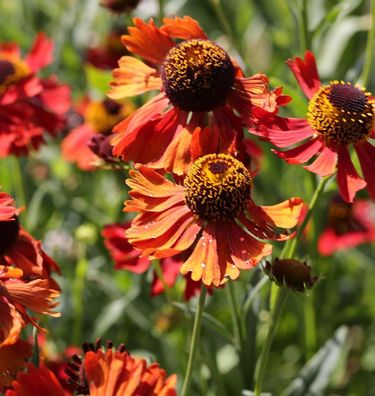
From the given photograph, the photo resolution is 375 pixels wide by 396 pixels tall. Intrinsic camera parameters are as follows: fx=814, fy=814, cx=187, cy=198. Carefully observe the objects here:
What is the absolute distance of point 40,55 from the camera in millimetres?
1616

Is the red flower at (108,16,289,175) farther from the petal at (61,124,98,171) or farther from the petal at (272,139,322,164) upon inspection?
the petal at (61,124,98,171)

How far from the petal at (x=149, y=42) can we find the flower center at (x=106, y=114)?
67 centimetres

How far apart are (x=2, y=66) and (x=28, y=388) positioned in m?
0.83

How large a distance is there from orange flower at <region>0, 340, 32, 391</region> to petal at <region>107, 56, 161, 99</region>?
37 cm

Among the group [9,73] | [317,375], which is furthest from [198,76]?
[9,73]

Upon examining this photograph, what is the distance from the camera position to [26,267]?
3.39ft

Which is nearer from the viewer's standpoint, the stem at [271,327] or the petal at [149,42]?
the stem at [271,327]

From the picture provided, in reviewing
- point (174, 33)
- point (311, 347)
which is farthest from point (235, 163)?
point (311, 347)

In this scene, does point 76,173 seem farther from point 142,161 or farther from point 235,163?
point 235,163

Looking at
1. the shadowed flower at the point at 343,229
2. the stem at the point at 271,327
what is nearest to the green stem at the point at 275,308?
the stem at the point at 271,327

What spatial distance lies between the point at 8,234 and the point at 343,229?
0.94 m

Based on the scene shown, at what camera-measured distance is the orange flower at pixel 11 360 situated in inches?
34.4

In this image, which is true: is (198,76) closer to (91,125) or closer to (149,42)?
(149,42)

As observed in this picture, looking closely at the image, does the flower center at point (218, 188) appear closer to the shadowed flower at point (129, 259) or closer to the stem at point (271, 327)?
the stem at point (271, 327)
